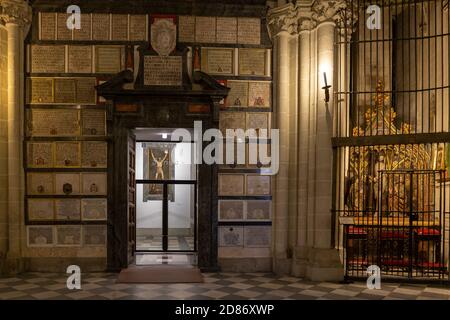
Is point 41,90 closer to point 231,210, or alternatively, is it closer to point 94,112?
point 94,112

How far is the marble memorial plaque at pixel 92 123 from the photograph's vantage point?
809 cm

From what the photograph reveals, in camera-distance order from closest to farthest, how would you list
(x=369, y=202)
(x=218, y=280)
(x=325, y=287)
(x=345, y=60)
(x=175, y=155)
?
(x=325, y=287)
(x=218, y=280)
(x=345, y=60)
(x=369, y=202)
(x=175, y=155)

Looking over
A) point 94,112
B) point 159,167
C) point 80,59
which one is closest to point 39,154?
point 94,112

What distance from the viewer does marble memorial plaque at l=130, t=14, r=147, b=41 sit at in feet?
27.0

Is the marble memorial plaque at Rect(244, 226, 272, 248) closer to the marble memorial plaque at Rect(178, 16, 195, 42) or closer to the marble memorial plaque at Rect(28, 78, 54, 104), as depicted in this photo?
the marble memorial plaque at Rect(178, 16, 195, 42)

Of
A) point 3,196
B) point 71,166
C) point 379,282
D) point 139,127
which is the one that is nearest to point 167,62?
point 139,127

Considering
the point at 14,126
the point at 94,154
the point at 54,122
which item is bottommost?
the point at 94,154

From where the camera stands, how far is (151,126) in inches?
318

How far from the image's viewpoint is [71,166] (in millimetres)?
8086

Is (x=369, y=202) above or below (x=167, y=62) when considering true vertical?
below

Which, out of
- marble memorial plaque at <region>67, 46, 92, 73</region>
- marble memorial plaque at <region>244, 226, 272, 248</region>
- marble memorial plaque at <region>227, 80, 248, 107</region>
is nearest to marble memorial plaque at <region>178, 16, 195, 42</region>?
marble memorial plaque at <region>227, 80, 248, 107</region>

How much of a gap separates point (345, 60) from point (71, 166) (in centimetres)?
575

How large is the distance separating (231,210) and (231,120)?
182cm

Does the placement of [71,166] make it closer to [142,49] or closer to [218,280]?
[142,49]
